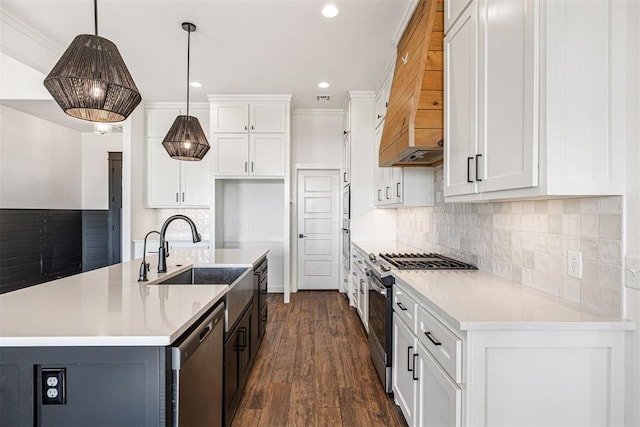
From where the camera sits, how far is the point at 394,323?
2.29 meters

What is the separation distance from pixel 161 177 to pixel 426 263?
4.30m

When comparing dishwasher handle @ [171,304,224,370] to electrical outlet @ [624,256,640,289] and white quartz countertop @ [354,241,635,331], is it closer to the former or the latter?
white quartz countertop @ [354,241,635,331]

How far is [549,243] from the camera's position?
1695 millimetres

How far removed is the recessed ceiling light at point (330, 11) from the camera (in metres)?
2.70

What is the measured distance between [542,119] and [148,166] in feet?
17.2

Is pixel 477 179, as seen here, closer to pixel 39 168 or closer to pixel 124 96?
pixel 124 96

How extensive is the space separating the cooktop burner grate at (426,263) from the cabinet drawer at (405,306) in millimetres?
230

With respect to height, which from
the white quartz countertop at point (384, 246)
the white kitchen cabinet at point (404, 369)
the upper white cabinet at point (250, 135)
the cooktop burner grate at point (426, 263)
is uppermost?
the upper white cabinet at point (250, 135)

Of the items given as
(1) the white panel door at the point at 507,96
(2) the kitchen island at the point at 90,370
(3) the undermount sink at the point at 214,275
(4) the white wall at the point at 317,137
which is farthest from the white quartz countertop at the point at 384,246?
(2) the kitchen island at the point at 90,370

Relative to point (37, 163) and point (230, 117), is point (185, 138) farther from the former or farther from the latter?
point (37, 163)

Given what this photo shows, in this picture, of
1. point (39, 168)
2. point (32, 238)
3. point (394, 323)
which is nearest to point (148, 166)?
point (39, 168)

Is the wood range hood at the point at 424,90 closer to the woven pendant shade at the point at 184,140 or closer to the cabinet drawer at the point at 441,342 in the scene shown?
the cabinet drawer at the point at 441,342

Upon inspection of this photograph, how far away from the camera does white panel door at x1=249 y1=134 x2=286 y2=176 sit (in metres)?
4.91

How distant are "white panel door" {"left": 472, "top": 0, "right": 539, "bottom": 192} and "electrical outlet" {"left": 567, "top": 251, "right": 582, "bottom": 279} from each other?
457 mm
